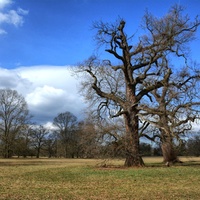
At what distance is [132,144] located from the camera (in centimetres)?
2675

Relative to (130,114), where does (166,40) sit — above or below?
above

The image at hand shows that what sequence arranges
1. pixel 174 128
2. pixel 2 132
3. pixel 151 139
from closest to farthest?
pixel 174 128 → pixel 151 139 → pixel 2 132

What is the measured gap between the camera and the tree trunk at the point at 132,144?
2666 centimetres

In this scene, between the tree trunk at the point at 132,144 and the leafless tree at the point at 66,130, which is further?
the leafless tree at the point at 66,130

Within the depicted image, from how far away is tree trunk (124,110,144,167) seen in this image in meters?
26.7

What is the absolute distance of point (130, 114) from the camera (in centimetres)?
2753

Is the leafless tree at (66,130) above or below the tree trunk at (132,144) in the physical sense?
above

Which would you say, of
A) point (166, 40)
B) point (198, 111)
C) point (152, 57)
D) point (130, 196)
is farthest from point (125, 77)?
point (130, 196)

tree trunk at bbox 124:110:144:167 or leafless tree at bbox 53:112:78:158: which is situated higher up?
leafless tree at bbox 53:112:78:158

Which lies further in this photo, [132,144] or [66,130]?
[66,130]

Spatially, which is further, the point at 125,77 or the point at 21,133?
the point at 21,133

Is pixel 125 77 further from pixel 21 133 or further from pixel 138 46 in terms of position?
pixel 21 133

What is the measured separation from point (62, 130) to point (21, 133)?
28857 millimetres

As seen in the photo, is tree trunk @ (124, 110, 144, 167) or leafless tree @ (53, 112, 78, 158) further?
leafless tree @ (53, 112, 78, 158)
